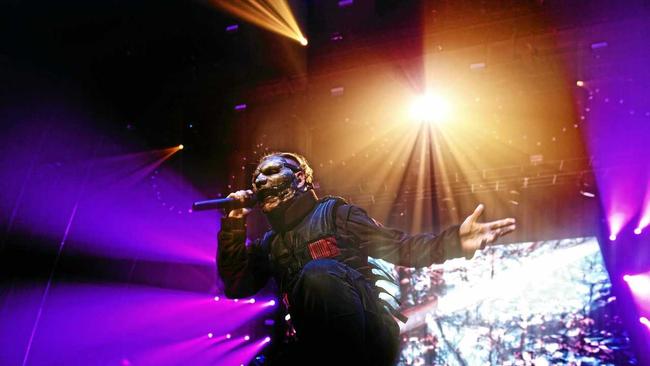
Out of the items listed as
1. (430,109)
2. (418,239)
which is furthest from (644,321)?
(418,239)

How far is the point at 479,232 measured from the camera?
6.57 ft

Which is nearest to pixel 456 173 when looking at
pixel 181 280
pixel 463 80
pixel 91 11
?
pixel 463 80

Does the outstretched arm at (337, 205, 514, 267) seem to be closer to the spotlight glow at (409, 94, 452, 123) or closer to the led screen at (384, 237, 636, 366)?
the led screen at (384, 237, 636, 366)

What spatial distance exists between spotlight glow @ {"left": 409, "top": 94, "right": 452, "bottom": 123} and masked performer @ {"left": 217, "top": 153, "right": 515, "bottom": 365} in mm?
4202

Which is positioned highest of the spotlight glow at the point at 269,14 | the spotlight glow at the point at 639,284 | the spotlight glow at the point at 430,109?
the spotlight glow at the point at 269,14

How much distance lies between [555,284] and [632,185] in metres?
1.53

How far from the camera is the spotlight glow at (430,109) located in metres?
6.59

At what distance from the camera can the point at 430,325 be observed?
6.31 meters

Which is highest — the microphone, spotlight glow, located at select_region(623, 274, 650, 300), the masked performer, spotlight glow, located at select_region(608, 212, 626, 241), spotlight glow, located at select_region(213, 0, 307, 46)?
spotlight glow, located at select_region(213, 0, 307, 46)

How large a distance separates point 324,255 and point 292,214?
289mm

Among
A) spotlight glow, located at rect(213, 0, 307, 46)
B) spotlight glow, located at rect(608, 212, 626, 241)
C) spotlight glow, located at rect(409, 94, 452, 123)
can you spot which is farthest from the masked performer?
spotlight glow, located at rect(608, 212, 626, 241)

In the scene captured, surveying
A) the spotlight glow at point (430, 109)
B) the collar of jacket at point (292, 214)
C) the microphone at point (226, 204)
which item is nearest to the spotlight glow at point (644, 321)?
the spotlight glow at point (430, 109)

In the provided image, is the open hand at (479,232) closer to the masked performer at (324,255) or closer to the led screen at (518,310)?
the masked performer at (324,255)

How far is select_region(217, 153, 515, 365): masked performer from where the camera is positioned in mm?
1881
